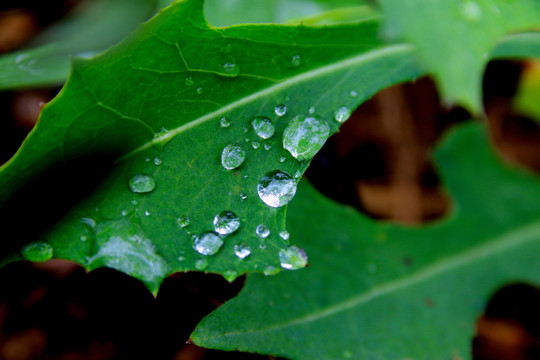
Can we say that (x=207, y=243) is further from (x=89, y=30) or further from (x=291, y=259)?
(x=89, y=30)

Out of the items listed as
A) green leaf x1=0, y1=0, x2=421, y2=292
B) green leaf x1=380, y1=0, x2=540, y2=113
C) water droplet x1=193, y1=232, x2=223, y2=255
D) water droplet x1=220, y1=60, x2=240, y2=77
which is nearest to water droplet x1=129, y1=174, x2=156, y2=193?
green leaf x1=0, y1=0, x2=421, y2=292

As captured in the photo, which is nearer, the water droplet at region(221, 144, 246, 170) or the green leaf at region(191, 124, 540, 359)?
the water droplet at region(221, 144, 246, 170)

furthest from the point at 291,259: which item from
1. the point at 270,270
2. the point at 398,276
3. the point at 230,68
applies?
the point at 398,276

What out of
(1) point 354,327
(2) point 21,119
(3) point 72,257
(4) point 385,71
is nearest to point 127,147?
(3) point 72,257

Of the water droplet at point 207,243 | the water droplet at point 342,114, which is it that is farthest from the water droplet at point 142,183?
the water droplet at point 342,114

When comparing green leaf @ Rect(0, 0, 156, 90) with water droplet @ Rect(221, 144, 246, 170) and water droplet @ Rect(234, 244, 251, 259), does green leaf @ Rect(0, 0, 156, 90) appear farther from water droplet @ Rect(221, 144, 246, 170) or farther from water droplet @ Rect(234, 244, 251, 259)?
water droplet @ Rect(234, 244, 251, 259)
